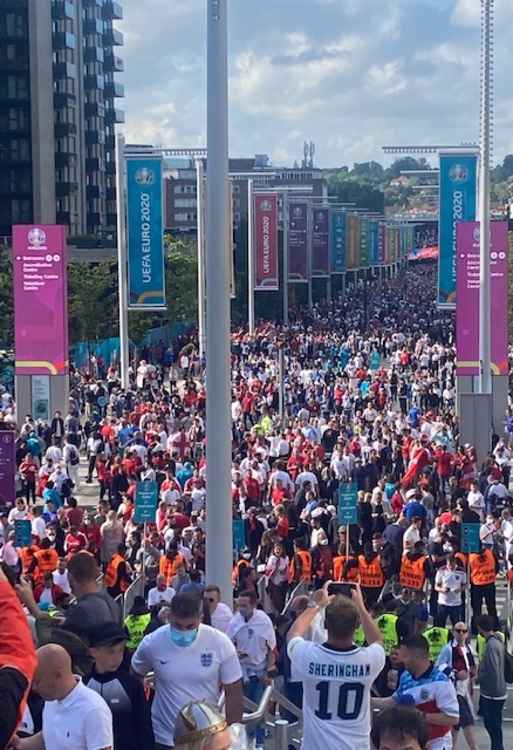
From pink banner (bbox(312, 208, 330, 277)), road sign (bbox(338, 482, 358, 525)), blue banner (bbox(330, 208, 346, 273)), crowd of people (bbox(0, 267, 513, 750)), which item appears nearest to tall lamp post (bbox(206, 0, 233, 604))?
crowd of people (bbox(0, 267, 513, 750))

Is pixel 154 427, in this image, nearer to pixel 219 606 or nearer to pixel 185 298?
pixel 219 606

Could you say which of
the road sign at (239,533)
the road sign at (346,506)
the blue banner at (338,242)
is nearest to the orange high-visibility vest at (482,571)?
the road sign at (346,506)

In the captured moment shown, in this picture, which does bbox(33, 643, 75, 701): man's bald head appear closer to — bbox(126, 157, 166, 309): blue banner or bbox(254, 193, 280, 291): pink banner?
bbox(126, 157, 166, 309): blue banner

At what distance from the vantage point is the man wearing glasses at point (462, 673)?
385 inches

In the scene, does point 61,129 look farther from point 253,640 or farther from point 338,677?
point 338,677

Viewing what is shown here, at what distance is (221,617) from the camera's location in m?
9.12

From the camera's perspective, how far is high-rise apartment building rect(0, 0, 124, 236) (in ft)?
260

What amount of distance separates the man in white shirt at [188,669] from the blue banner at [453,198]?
2339 cm

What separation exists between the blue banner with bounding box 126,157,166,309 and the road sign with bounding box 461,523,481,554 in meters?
19.2

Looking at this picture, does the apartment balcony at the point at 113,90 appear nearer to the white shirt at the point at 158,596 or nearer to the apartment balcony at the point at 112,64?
the apartment balcony at the point at 112,64

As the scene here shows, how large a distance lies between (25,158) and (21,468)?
58.0m

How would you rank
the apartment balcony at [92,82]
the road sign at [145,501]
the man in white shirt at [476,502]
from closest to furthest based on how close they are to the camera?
the road sign at [145,501] → the man in white shirt at [476,502] → the apartment balcony at [92,82]

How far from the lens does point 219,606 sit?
9.20 m

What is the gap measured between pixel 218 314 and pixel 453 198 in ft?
67.7
